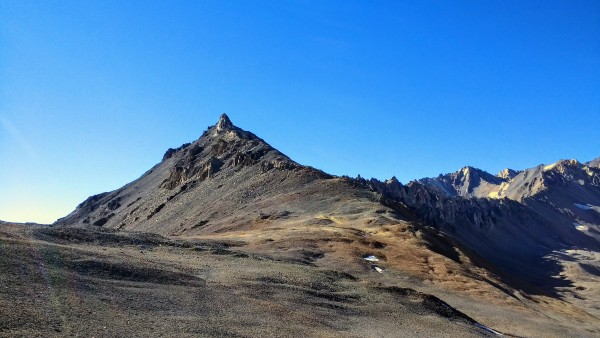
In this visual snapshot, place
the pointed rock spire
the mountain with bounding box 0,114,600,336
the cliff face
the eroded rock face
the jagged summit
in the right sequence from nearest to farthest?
the mountain with bounding box 0,114,600,336 < the cliff face < the eroded rock face < the jagged summit < the pointed rock spire

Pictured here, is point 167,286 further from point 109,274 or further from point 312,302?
point 312,302

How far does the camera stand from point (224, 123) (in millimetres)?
146625

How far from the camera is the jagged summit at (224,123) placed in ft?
470

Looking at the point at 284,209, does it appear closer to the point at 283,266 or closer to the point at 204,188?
the point at 204,188

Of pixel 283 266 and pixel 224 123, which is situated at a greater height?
pixel 224 123

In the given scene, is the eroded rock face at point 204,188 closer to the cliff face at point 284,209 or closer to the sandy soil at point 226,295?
the cliff face at point 284,209

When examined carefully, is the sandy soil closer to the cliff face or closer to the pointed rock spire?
the cliff face

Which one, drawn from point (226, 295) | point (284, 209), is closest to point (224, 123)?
point (284, 209)

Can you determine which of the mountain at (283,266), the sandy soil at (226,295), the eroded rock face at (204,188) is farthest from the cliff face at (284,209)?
the sandy soil at (226,295)

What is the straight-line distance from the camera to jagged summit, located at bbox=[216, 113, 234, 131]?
14336 centimetres

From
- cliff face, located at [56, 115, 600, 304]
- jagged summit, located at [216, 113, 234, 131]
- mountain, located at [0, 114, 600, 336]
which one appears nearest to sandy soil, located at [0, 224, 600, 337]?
mountain, located at [0, 114, 600, 336]

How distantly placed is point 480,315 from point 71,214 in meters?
135

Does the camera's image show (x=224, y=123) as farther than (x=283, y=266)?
Yes

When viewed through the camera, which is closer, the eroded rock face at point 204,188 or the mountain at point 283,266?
the mountain at point 283,266
